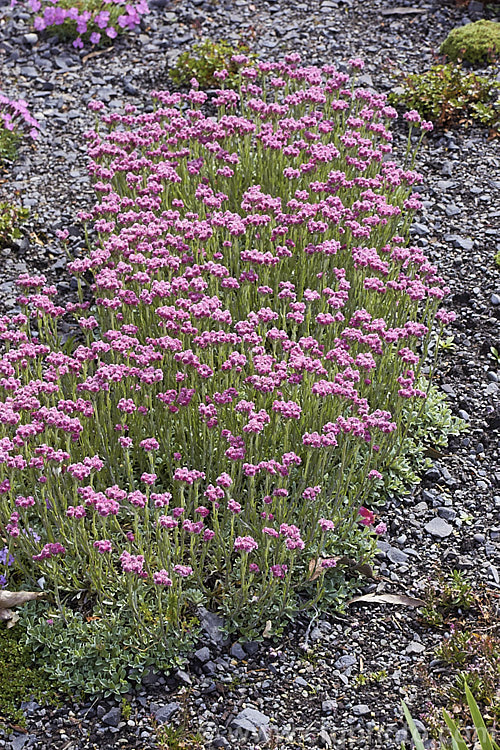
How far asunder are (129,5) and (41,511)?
7754 millimetres

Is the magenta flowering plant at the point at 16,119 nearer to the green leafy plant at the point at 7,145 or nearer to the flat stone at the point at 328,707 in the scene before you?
the green leafy plant at the point at 7,145

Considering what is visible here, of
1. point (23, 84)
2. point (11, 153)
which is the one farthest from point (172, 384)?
point (23, 84)

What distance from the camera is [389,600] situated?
4371 millimetres

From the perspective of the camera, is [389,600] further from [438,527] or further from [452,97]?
[452,97]

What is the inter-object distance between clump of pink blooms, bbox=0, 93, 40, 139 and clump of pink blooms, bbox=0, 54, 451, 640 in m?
2.41

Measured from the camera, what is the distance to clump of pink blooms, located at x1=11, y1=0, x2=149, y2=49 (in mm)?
9594

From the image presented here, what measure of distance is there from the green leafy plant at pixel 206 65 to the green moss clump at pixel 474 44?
2.31m

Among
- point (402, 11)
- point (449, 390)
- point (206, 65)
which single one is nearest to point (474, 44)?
point (402, 11)

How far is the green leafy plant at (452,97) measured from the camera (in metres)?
7.96

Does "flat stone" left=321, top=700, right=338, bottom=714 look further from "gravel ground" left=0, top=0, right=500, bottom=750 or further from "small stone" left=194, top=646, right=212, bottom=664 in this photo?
"small stone" left=194, top=646, right=212, bottom=664

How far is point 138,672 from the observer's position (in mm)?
3916

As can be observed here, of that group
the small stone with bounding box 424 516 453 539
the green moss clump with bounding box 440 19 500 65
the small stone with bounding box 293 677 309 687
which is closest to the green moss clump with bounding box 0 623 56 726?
the small stone with bounding box 293 677 309 687

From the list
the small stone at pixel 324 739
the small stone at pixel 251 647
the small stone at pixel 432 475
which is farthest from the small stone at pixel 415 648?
the small stone at pixel 432 475

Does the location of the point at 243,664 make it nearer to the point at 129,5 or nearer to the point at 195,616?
the point at 195,616
